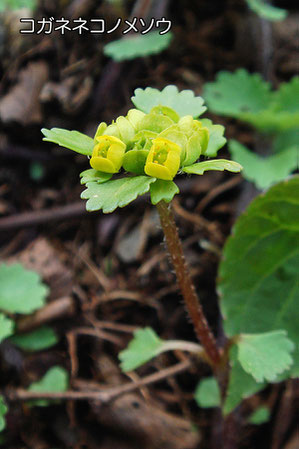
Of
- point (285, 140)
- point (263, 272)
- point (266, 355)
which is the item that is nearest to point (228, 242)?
point (263, 272)

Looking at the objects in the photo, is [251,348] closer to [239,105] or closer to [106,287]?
[106,287]

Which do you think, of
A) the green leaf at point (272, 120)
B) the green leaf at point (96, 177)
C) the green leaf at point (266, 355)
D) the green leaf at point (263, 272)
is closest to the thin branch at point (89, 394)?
the green leaf at point (263, 272)

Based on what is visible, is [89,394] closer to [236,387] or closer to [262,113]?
[236,387]

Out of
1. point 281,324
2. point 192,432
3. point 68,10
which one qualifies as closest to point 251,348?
point 281,324

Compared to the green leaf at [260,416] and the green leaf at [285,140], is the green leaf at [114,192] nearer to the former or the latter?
the green leaf at [260,416]

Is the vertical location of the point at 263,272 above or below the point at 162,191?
below

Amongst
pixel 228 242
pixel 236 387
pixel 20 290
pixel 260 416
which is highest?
pixel 228 242
